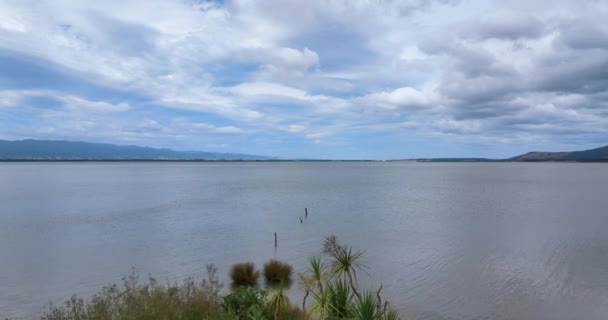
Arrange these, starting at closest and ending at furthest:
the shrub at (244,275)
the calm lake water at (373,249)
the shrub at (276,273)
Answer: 1. the calm lake water at (373,249)
2. the shrub at (244,275)
3. the shrub at (276,273)

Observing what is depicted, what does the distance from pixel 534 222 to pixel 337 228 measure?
23.0m

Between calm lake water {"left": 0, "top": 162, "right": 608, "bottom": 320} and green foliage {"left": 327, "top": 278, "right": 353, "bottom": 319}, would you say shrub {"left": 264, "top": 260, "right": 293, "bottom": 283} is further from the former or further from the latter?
green foliage {"left": 327, "top": 278, "right": 353, "bottom": 319}

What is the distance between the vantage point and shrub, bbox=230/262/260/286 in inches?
935

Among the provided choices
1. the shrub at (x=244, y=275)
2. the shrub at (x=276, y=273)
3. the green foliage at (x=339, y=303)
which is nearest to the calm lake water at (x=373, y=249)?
the shrub at (x=276, y=273)

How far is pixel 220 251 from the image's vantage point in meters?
32.2

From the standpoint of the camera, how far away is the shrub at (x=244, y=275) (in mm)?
23737

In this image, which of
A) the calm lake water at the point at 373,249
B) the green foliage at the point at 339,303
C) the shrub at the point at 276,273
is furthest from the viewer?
the shrub at the point at 276,273

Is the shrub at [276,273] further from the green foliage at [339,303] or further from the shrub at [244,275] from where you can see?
the green foliage at [339,303]

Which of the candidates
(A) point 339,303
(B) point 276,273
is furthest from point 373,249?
(A) point 339,303

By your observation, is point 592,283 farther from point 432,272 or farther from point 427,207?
point 427,207

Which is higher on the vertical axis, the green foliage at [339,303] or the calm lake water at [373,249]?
the green foliage at [339,303]

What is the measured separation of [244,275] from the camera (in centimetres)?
2405

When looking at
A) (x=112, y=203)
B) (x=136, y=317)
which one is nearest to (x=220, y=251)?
(x=136, y=317)

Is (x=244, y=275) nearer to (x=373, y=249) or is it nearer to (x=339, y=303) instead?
(x=373, y=249)
